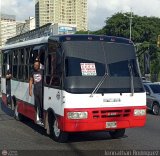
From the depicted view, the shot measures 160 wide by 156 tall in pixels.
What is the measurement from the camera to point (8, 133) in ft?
38.3

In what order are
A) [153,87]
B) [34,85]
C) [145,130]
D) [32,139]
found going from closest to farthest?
[32,139], [34,85], [145,130], [153,87]

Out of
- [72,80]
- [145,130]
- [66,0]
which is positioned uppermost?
[66,0]

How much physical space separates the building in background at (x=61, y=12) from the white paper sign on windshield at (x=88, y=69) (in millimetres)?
72728

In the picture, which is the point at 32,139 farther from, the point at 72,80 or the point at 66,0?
the point at 66,0

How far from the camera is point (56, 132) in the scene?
10.4 m

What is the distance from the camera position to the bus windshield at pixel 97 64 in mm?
9828

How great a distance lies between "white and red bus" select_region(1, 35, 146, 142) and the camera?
31.6 feet

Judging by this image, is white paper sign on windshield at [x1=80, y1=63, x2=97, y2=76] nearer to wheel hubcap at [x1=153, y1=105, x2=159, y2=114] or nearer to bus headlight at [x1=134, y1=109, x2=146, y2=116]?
bus headlight at [x1=134, y1=109, x2=146, y2=116]

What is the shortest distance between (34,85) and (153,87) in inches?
363

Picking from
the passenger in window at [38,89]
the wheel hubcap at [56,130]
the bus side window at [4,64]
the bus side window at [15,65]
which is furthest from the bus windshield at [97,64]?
the bus side window at [4,64]

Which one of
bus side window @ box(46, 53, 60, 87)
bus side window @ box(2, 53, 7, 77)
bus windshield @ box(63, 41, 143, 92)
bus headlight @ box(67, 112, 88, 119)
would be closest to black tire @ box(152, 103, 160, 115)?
bus side window @ box(2, 53, 7, 77)

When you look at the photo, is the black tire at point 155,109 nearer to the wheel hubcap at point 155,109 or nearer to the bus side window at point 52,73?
the wheel hubcap at point 155,109

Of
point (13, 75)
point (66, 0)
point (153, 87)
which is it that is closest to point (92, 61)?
point (13, 75)

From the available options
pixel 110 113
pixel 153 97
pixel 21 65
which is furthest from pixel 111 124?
pixel 153 97
